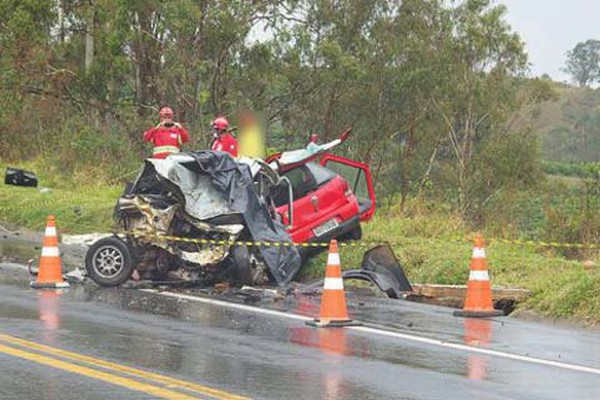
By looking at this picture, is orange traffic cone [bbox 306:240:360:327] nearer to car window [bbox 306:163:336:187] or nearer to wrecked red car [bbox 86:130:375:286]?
wrecked red car [bbox 86:130:375:286]

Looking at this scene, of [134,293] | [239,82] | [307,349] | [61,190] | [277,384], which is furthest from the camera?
[239,82]

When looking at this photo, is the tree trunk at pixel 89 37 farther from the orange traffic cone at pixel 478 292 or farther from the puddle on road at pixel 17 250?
the orange traffic cone at pixel 478 292

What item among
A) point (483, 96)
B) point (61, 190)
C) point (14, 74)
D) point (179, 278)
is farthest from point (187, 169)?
point (483, 96)

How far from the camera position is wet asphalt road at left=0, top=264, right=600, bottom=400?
7.44 metres

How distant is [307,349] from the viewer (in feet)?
30.2

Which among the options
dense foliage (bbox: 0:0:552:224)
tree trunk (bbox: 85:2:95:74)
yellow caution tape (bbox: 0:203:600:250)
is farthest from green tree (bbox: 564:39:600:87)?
yellow caution tape (bbox: 0:203:600:250)

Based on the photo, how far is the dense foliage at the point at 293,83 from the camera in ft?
102

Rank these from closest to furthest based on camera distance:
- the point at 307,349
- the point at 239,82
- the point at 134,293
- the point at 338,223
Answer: the point at 307,349
the point at 134,293
the point at 338,223
the point at 239,82

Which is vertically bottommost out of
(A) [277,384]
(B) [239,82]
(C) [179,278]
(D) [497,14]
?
(A) [277,384]

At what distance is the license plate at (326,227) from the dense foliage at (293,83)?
9.25 metres

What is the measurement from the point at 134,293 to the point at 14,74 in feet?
84.6

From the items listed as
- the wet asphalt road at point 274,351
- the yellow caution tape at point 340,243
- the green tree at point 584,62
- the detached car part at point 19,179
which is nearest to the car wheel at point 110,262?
the yellow caution tape at point 340,243

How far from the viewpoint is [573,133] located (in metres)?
92.0

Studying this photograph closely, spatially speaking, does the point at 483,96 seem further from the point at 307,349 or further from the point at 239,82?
the point at 307,349
